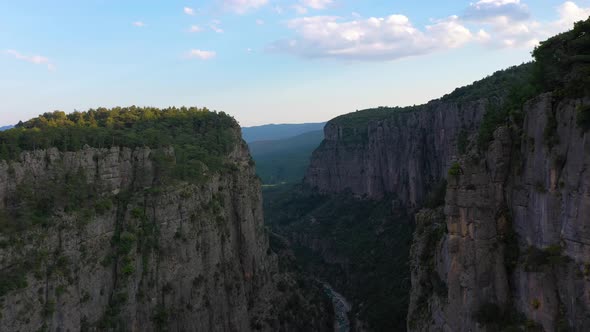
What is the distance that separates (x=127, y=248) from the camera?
48.3m

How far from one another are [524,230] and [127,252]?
1385 inches

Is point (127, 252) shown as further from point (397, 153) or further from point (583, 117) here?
point (397, 153)

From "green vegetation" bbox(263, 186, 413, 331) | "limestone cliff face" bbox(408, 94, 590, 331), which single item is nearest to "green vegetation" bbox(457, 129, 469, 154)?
"limestone cliff face" bbox(408, 94, 590, 331)

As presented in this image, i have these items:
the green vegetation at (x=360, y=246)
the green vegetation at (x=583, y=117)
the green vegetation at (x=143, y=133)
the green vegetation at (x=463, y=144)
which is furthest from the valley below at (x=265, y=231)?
the green vegetation at (x=463, y=144)

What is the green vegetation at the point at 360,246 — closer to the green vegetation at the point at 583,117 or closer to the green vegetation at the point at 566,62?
the green vegetation at the point at 566,62

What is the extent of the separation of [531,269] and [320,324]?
5062cm

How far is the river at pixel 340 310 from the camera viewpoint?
263 feet

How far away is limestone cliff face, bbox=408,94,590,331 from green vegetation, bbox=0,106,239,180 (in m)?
34.5

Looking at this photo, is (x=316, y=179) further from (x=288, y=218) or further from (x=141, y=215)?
(x=141, y=215)

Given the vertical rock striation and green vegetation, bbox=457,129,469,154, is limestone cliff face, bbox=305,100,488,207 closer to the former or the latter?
green vegetation, bbox=457,129,469,154

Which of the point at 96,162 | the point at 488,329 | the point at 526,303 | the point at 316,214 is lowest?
the point at 316,214

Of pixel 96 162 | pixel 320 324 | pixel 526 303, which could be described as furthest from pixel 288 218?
pixel 526 303

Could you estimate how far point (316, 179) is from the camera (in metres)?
154

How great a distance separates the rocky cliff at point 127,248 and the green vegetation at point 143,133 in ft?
3.96
